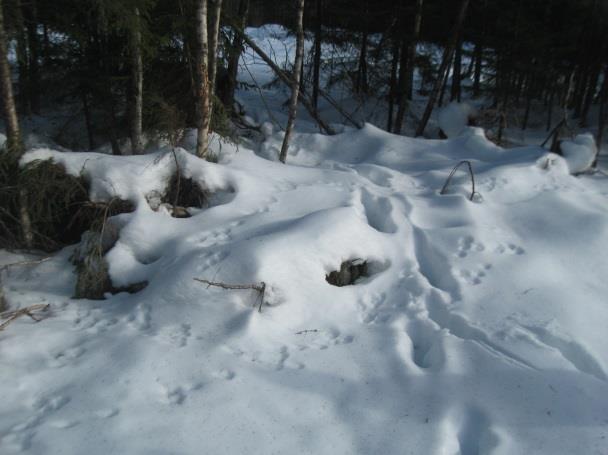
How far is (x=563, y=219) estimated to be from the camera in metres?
6.10

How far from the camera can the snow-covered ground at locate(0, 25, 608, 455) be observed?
123 inches

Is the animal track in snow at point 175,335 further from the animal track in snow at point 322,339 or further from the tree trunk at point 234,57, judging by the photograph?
the tree trunk at point 234,57

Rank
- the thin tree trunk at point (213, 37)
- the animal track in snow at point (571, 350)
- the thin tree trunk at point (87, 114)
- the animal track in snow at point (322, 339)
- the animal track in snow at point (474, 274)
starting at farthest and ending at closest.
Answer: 1. the thin tree trunk at point (87, 114)
2. the thin tree trunk at point (213, 37)
3. the animal track in snow at point (474, 274)
4. the animal track in snow at point (322, 339)
5. the animal track in snow at point (571, 350)

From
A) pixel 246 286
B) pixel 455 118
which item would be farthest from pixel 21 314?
pixel 455 118

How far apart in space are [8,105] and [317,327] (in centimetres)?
461

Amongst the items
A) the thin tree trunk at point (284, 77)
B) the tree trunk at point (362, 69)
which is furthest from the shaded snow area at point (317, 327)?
the tree trunk at point (362, 69)

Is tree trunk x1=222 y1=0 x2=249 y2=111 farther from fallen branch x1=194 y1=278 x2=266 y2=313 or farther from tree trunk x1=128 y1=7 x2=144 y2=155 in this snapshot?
fallen branch x1=194 y1=278 x2=266 y2=313

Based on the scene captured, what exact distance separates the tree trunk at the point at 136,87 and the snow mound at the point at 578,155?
8.01 meters

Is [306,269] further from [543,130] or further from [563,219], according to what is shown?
[543,130]

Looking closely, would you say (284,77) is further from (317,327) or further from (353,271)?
(317,327)

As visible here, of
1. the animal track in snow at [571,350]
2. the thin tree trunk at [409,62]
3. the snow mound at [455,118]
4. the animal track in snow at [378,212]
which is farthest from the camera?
the snow mound at [455,118]

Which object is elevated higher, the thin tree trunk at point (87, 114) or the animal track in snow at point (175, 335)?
the thin tree trunk at point (87, 114)

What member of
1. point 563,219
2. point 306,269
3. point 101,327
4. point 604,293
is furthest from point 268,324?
point 563,219

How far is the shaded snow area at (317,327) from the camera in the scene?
10.2 feet
